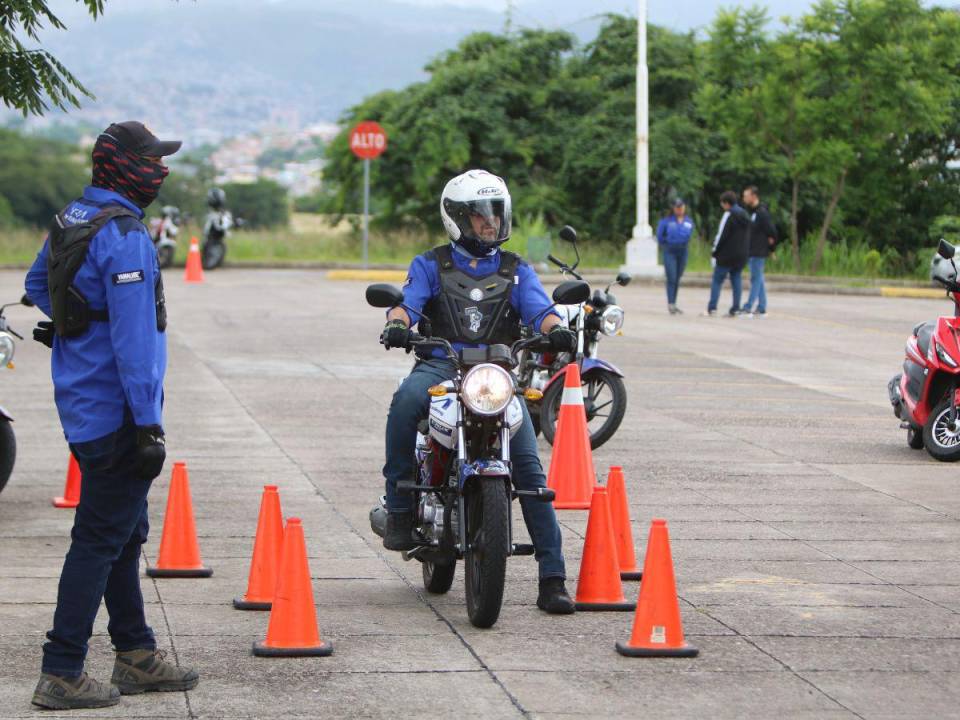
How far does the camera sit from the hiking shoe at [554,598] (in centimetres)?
743

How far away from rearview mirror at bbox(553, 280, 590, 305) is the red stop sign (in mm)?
28390

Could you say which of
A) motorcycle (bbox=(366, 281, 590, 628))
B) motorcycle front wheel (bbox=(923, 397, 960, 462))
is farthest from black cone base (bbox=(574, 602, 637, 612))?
motorcycle front wheel (bbox=(923, 397, 960, 462))

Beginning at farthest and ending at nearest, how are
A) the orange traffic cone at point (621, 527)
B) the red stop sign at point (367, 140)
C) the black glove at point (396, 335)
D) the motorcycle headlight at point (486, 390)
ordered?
the red stop sign at point (367, 140) < the orange traffic cone at point (621, 527) < the black glove at point (396, 335) < the motorcycle headlight at point (486, 390)

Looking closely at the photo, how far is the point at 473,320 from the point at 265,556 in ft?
4.45

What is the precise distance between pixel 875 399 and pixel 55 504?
8735 mm

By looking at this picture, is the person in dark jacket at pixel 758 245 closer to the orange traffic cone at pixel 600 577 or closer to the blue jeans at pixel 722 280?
the blue jeans at pixel 722 280

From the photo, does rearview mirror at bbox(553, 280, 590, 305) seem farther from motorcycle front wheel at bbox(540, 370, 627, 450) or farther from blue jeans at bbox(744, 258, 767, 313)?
blue jeans at bbox(744, 258, 767, 313)

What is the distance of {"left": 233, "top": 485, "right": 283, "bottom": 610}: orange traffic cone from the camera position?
24.5 ft

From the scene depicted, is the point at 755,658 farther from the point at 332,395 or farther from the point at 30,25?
the point at 332,395

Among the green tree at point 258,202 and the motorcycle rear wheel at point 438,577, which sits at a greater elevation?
the green tree at point 258,202

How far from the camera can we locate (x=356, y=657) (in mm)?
6629

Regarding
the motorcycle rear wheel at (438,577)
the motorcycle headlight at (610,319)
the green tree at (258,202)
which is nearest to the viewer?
the motorcycle rear wheel at (438,577)

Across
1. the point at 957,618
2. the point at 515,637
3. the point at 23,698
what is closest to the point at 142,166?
the point at 23,698

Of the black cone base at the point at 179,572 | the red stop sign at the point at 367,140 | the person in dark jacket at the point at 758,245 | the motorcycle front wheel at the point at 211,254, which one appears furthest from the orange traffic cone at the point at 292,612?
the red stop sign at the point at 367,140
